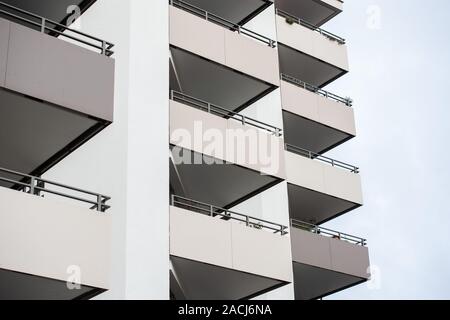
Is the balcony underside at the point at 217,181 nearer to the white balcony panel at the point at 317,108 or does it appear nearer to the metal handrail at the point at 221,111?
the metal handrail at the point at 221,111

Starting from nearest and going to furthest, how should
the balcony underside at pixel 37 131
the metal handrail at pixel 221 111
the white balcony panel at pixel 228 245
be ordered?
the balcony underside at pixel 37 131, the white balcony panel at pixel 228 245, the metal handrail at pixel 221 111

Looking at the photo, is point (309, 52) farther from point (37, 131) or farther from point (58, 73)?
point (58, 73)

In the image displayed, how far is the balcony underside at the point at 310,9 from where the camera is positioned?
31.2m

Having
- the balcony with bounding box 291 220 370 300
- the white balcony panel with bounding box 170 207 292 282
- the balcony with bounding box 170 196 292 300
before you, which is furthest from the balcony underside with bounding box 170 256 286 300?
the balcony with bounding box 291 220 370 300

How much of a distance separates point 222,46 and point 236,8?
316 cm

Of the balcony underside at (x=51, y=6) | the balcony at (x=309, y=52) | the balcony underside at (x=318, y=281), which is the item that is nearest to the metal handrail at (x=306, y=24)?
the balcony at (x=309, y=52)

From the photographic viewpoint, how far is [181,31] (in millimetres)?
22234

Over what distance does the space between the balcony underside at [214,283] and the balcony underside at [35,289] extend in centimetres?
415

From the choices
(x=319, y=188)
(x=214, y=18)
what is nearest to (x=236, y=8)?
(x=214, y=18)

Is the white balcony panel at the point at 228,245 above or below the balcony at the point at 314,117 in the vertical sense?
below

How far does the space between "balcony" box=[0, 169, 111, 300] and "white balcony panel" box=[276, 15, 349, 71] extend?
15.0 meters

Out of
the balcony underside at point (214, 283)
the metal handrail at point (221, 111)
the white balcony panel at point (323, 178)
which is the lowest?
the balcony underside at point (214, 283)
